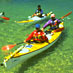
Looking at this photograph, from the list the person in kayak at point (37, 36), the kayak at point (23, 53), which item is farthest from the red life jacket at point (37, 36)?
the kayak at point (23, 53)

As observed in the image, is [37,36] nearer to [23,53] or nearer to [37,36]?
[37,36]

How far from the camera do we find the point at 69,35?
10.2 m

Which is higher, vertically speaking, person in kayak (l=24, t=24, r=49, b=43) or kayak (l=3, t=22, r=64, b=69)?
person in kayak (l=24, t=24, r=49, b=43)

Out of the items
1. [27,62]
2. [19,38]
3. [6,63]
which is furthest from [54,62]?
[19,38]

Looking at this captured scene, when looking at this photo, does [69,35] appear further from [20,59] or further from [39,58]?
[20,59]

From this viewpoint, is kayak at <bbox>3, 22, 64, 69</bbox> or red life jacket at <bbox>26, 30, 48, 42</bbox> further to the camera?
red life jacket at <bbox>26, 30, 48, 42</bbox>

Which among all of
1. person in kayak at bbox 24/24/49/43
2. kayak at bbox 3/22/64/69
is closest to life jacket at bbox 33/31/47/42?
person in kayak at bbox 24/24/49/43

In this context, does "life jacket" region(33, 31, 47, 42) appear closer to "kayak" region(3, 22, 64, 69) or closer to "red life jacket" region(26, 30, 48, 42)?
"red life jacket" region(26, 30, 48, 42)

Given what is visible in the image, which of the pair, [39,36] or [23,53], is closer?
[23,53]

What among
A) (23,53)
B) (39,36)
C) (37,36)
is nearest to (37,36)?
(37,36)

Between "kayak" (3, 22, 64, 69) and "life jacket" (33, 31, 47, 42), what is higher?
"life jacket" (33, 31, 47, 42)

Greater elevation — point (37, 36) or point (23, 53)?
point (37, 36)

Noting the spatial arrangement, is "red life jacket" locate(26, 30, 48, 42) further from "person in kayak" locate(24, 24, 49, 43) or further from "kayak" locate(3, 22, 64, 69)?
"kayak" locate(3, 22, 64, 69)

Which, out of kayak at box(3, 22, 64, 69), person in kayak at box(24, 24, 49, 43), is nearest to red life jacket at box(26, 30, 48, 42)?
person in kayak at box(24, 24, 49, 43)
